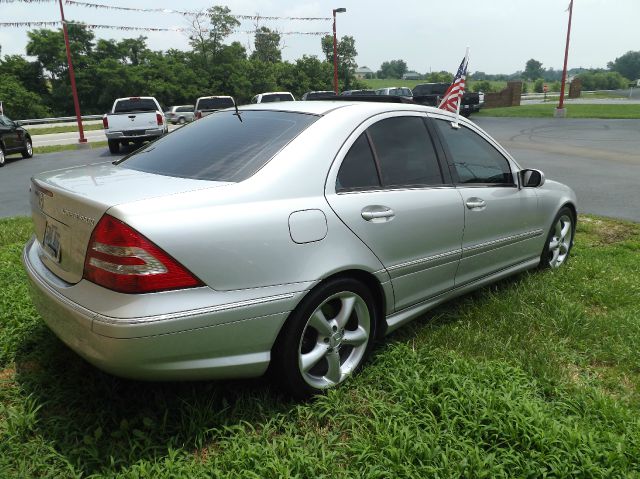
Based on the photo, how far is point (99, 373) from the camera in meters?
2.81

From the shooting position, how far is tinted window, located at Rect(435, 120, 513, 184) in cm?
345

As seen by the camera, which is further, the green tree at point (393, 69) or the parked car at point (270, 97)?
the green tree at point (393, 69)

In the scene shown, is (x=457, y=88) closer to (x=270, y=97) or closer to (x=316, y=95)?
(x=316, y=95)

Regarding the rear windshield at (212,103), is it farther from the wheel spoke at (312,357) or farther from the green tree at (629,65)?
the green tree at (629,65)

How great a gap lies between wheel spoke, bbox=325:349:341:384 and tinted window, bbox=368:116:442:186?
3.25 ft

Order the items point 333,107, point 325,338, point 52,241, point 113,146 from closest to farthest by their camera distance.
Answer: point 52,241, point 325,338, point 333,107, point 113,146

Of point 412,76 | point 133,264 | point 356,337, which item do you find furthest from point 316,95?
point 412,76

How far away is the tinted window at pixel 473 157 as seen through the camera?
136 inches

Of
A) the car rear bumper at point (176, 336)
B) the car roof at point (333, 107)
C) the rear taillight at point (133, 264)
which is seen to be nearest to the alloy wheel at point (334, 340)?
the car rear bumper at point (176, 336)

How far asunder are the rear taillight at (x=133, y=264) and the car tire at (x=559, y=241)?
338cm

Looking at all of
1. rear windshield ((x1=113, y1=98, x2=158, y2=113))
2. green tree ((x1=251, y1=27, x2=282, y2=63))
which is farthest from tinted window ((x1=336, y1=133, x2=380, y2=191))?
green tree ((x1=251, y1=27, x2=282, y2=63))

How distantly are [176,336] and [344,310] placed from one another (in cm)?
92

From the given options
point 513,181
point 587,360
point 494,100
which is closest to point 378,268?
point 587,360

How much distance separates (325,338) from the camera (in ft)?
8.63
